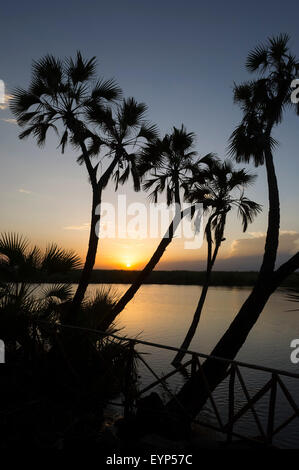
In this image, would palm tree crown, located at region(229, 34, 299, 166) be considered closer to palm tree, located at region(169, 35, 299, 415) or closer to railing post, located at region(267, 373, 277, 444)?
palm tree, located at region(169, 35, 299, 415)

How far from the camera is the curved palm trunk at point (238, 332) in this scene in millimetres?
8484

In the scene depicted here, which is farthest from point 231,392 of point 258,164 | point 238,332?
point 258,164

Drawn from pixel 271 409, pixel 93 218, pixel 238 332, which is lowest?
pixel 271 409

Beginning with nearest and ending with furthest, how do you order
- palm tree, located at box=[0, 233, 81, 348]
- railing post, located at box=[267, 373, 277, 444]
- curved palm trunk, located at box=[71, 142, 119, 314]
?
1. railing post, located at box=[267, 373, 277, 444]
2. palm tree, located at box=[0, 233, 81, 348]
3. curved palm trunk, located at box=[71, 142, 119, 314]

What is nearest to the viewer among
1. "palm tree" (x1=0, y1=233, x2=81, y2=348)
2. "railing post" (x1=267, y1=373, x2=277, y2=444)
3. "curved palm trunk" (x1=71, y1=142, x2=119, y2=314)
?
"railing post" (x1=267, y1=373, x2=277, y2=444)

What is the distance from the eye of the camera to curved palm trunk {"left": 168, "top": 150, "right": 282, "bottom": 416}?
848cm

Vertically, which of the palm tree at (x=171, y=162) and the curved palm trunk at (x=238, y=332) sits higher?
the palm tree at (x=171, y=162)

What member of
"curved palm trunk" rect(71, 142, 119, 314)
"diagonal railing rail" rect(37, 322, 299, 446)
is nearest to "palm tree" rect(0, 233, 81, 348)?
"diagonal railing rail" rect(37, 322, 299, 446)

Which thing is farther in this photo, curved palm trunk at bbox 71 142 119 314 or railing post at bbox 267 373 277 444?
curved palm trunk at bbox 71 142 119 314

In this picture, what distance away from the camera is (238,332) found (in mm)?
8820

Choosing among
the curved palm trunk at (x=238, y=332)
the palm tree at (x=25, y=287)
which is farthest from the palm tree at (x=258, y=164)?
the palm tree at (x=25, y=287)

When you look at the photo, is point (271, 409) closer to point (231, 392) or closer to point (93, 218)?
point (231, 392)

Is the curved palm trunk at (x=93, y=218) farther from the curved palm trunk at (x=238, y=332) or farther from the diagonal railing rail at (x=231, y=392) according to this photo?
the curved palm trunk at (x=238, y=332)
